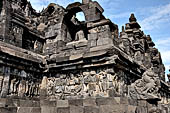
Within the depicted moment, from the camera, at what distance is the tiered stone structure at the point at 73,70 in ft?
19.4

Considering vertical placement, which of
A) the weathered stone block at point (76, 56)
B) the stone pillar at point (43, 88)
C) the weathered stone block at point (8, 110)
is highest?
the weathered stone block at point (76, 56)

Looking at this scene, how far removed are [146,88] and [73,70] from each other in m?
2.79

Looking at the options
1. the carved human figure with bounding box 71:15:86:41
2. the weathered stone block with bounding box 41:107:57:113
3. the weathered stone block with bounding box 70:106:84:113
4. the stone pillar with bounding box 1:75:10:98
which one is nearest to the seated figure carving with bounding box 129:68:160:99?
the weathered stone block with bounding box 70:106:84:113

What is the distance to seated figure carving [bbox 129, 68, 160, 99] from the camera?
21.9 ft

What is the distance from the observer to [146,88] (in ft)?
22.4

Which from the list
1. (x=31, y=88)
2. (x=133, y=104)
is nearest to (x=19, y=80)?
(x=31, y=88)

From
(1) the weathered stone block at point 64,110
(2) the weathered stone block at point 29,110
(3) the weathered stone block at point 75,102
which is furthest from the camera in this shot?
(3) the weathered stone block at point 75,102

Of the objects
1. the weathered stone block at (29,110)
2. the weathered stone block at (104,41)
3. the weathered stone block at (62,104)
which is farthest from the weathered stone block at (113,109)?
the weathered stone block at (104,41)

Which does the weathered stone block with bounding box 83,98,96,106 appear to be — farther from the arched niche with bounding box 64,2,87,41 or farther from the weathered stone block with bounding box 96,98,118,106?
the arched niche with bounding box 64,2,87,41

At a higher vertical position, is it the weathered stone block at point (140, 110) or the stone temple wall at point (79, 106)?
the stone temple wall at point (79, 106)

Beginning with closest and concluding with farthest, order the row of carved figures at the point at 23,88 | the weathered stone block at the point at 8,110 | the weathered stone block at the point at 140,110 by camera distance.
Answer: the weathered stone block at the point at 8,110, the weathered stone block at the point at 140,110, the row of carved figures at the point at 23,88

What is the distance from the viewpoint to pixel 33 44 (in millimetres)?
8906

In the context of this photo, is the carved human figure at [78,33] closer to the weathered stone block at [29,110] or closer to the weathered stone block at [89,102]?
the weathered stone block at [89,102]

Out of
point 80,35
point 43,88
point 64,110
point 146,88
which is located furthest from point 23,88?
point 146,88
